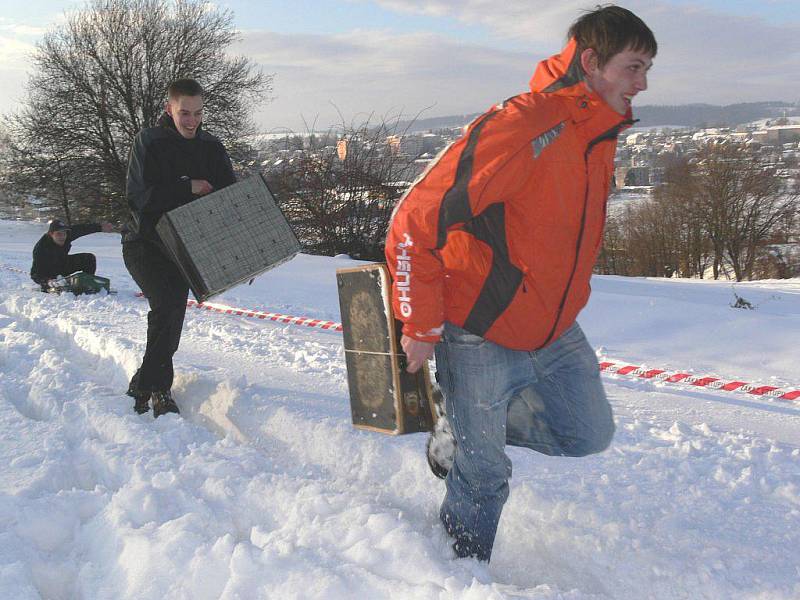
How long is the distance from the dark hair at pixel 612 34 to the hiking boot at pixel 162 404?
3.28 meters

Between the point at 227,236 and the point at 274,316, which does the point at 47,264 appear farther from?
the point at 227,236

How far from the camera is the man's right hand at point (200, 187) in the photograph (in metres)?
4.41

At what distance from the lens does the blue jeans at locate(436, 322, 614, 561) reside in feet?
8.04

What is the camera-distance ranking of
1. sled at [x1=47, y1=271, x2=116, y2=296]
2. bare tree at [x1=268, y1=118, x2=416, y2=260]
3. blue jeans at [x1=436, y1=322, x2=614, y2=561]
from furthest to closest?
1. bare tree at [x1=268, y1=118, x2=416, y2=260]
2. sled at [x1=47, y1=271, x2=116, y2=296]
3. blue jeans at [x1=436, y1=322, x2=614, y2=561]

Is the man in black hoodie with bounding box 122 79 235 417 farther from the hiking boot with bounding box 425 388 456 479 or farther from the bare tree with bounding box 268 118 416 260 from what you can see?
the bare tree with bounding box 268 118 416 260

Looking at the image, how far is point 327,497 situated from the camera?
3080 mm

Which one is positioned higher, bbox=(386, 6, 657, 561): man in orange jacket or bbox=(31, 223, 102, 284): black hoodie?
bbox=(386, 6, 657, 561): man in orange jacket

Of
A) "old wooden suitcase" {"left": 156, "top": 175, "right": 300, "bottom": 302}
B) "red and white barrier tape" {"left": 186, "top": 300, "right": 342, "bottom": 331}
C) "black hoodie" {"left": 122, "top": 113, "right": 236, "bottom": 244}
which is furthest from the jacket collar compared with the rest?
"red and white barrier tape" {"left": 186, "top": 300, "right": 342, "bottom": 331}

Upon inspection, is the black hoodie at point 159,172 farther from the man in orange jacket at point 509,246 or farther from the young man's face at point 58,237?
the young man's face at point 58,237

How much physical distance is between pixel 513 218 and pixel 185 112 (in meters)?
2.80

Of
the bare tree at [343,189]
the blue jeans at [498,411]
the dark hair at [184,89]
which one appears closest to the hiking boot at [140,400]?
the dark hair at [184,89]

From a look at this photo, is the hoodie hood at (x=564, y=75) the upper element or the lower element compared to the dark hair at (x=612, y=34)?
lower

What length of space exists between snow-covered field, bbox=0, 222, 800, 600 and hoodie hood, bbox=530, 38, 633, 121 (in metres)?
1.59

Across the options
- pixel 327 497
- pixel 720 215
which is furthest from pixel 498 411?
pixel 720 215
